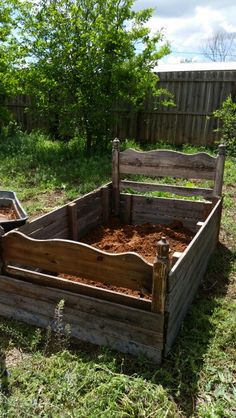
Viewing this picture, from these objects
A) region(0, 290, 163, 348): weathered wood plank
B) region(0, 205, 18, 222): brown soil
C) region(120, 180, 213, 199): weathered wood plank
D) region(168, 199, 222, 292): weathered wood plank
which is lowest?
region(0, 290, 163, 348): weathered wood plank

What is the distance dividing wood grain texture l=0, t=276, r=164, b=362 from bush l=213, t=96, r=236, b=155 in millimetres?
7262

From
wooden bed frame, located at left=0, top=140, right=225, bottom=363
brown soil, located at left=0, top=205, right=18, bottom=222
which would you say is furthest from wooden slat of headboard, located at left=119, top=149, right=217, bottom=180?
brown soil, located at left=0, top=205, right=18, bottom=222

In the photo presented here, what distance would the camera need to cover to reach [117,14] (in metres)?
8.07

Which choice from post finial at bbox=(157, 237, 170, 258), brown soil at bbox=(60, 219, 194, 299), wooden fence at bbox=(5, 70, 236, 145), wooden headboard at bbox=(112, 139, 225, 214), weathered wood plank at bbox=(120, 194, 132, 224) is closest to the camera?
post finial at bbox=(157, 237, 170, 258)

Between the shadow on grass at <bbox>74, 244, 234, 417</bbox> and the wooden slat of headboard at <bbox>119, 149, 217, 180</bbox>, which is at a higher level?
the wooden slat of headboard at <bbox>119, 149, 217, 180</bbox>

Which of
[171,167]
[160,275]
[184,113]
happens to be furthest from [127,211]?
[184,113]

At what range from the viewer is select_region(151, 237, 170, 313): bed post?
2.23 metres

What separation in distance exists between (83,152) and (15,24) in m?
3.48

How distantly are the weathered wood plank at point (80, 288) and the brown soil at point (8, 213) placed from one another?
1363mm

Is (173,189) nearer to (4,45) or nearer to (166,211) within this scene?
(166,211)

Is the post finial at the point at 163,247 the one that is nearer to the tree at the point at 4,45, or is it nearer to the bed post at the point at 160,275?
the bed post at the point at 160,275

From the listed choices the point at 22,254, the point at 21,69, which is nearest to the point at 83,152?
the point at 21,69

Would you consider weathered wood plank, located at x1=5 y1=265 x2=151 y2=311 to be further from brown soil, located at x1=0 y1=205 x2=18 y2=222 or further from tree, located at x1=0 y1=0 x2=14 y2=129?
tree, located at x1=0 y1=0 x2=14 y2=129

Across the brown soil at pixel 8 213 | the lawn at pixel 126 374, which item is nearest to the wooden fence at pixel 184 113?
the brown soil at pixel 8 213
